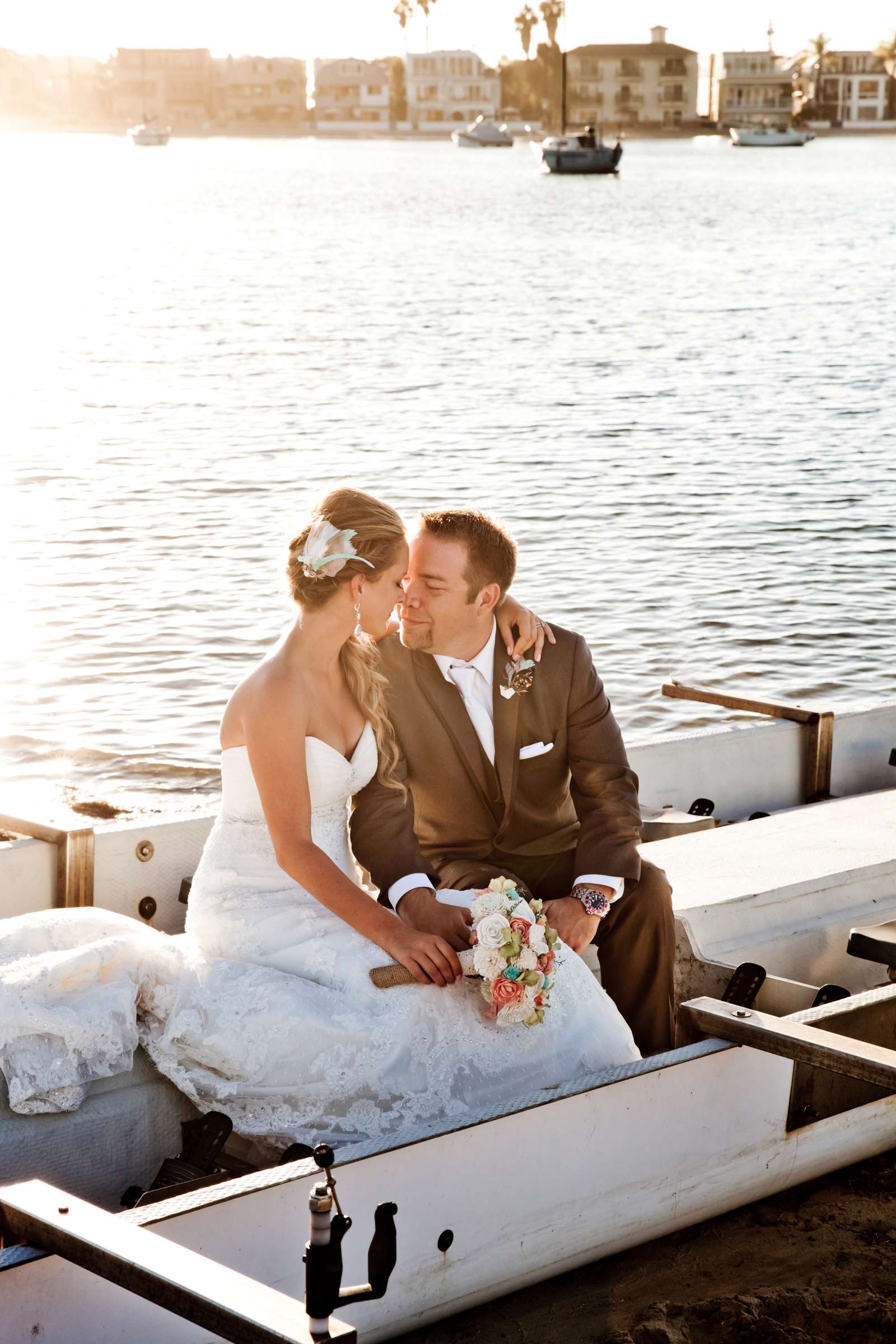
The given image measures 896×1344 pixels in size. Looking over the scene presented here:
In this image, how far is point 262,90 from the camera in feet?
509

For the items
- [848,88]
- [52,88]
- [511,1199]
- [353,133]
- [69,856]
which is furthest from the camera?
[52,88]

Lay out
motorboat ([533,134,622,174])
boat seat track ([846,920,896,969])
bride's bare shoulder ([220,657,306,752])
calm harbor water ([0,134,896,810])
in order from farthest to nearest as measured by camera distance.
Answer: motorboat ([533,134,622,174])
calm harbor water ([0,134,896,810])
boat seat track ([846,920,896,969])
bride's bare shoulder ([220,657,306,752])

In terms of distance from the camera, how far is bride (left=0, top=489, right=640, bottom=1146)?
3.21 m

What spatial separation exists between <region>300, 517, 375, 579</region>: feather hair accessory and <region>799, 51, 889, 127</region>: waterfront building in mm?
132364

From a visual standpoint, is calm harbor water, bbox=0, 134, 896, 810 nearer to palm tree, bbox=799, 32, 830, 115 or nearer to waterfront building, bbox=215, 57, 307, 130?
palm tree, bbox=799, 32, 830, 115

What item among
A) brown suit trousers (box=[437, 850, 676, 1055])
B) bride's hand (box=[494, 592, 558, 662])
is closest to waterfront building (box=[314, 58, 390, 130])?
bride's hand (box=[494, 592, 558, 662])

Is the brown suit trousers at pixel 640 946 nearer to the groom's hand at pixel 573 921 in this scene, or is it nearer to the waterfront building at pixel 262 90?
the groom's hand at pixel 573 921

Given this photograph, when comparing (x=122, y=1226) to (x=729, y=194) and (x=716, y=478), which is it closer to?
(x=716, y=478)

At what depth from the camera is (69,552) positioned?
1262 centimetres

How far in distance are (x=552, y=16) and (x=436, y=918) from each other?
375 feet

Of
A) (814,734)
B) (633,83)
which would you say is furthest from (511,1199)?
(633,83)

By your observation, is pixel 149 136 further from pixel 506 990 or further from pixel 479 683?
pixel 506 990

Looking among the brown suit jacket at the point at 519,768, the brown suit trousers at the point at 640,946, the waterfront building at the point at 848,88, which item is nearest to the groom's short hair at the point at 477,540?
the brown suit jacket at the point at 519,768

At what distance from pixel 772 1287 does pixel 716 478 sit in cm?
1256
